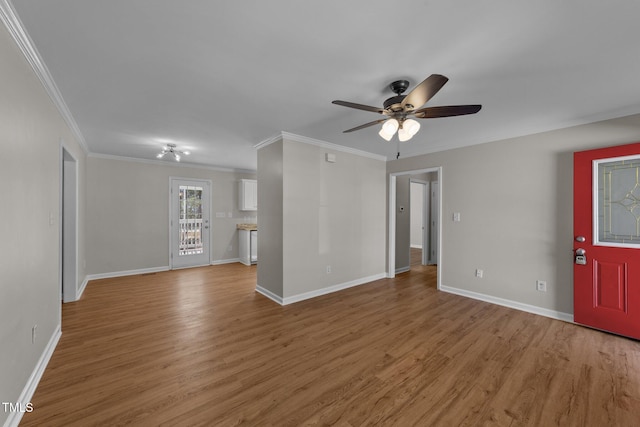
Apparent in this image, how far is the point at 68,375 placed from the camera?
206 centimetres

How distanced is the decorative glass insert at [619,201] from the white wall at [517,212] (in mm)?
267

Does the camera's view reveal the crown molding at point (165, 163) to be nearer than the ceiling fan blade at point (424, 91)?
No

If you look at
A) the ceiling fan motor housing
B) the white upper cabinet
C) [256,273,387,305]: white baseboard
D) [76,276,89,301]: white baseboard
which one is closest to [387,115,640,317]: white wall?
[256,273,387,305]: white baseboard

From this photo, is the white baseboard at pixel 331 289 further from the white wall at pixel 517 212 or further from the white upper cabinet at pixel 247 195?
the white upper cabinet at pixel 247 195

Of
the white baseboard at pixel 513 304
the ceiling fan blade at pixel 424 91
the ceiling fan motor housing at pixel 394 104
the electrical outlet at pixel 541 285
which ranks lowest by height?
the white baseboard at pixel 513 304

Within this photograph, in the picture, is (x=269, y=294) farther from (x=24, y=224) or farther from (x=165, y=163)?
(x=165, y=163)

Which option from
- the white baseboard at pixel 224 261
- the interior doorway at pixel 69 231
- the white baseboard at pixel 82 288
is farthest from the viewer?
the white baseboard at pixel 224 261

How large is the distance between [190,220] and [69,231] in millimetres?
2440

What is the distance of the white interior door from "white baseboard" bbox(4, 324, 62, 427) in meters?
3.38

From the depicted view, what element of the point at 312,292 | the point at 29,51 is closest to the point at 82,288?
the point at 312,292

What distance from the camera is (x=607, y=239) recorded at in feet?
9.29

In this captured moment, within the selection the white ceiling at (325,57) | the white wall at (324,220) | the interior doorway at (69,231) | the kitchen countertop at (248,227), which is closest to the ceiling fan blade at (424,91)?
the white ceiling at (325,57)

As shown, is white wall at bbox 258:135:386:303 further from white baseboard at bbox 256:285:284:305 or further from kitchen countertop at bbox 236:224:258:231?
kitchen countertop at bbox 236:224:258:231

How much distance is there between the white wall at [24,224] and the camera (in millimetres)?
1492
